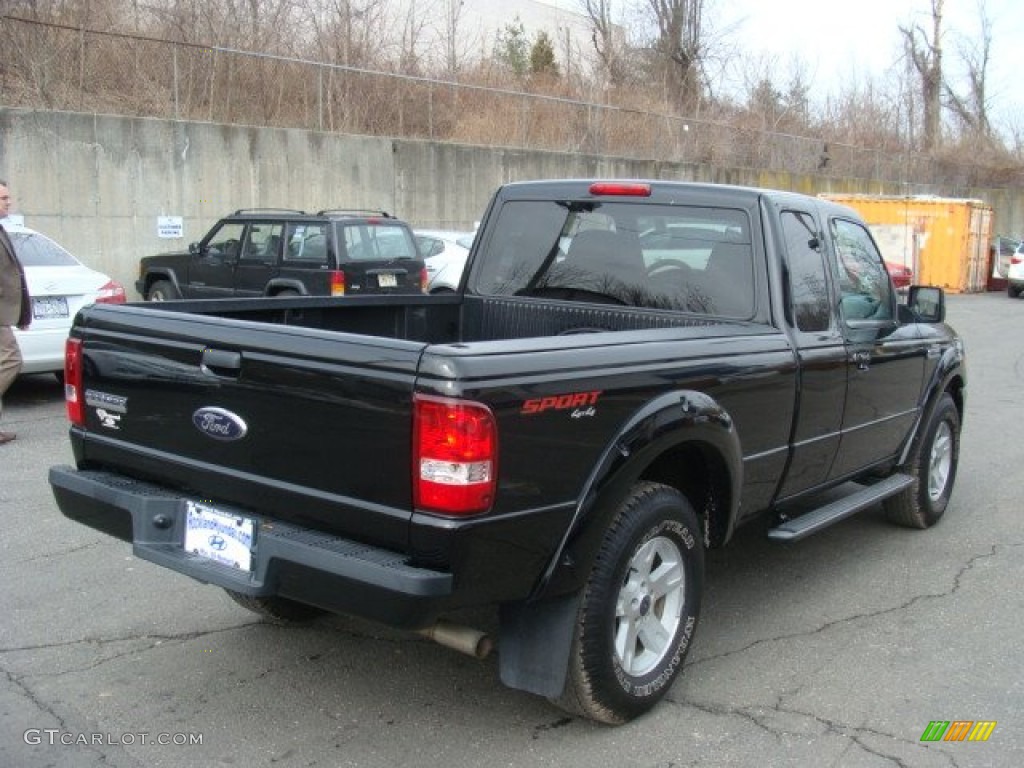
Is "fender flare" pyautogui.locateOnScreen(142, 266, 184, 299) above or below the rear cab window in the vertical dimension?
below

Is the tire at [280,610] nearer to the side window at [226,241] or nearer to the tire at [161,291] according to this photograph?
the side window at [226,241]

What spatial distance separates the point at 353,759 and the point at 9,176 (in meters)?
13.5

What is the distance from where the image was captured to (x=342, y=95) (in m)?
20.2

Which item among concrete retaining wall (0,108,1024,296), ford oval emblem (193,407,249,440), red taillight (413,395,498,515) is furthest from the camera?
concrete retaining wall (0,108,1024,296)

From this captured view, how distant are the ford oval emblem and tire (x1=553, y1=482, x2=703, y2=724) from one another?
1246 mm

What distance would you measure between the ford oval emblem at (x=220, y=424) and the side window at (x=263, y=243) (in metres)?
9.50

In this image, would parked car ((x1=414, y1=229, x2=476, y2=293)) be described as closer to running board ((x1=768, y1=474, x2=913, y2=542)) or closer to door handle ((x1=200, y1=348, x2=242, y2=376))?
running board ((x1=768, y1=474, x2=913, y2=542))

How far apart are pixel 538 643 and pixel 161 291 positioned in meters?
12.1

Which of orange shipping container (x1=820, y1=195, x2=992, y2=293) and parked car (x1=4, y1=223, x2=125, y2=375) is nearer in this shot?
parked car (x1=4, y1=223, x2=125, y2=375)

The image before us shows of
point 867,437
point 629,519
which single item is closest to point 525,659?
point 629,519

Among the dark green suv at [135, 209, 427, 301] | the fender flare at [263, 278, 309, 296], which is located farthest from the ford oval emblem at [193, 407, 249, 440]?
the fender flare at [263, 278, 309, 296]

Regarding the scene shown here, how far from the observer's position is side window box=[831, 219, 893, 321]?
201 inches

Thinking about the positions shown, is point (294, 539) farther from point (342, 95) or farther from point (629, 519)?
point (342, 95)

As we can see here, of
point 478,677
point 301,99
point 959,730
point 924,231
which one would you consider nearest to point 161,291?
point 301,99
